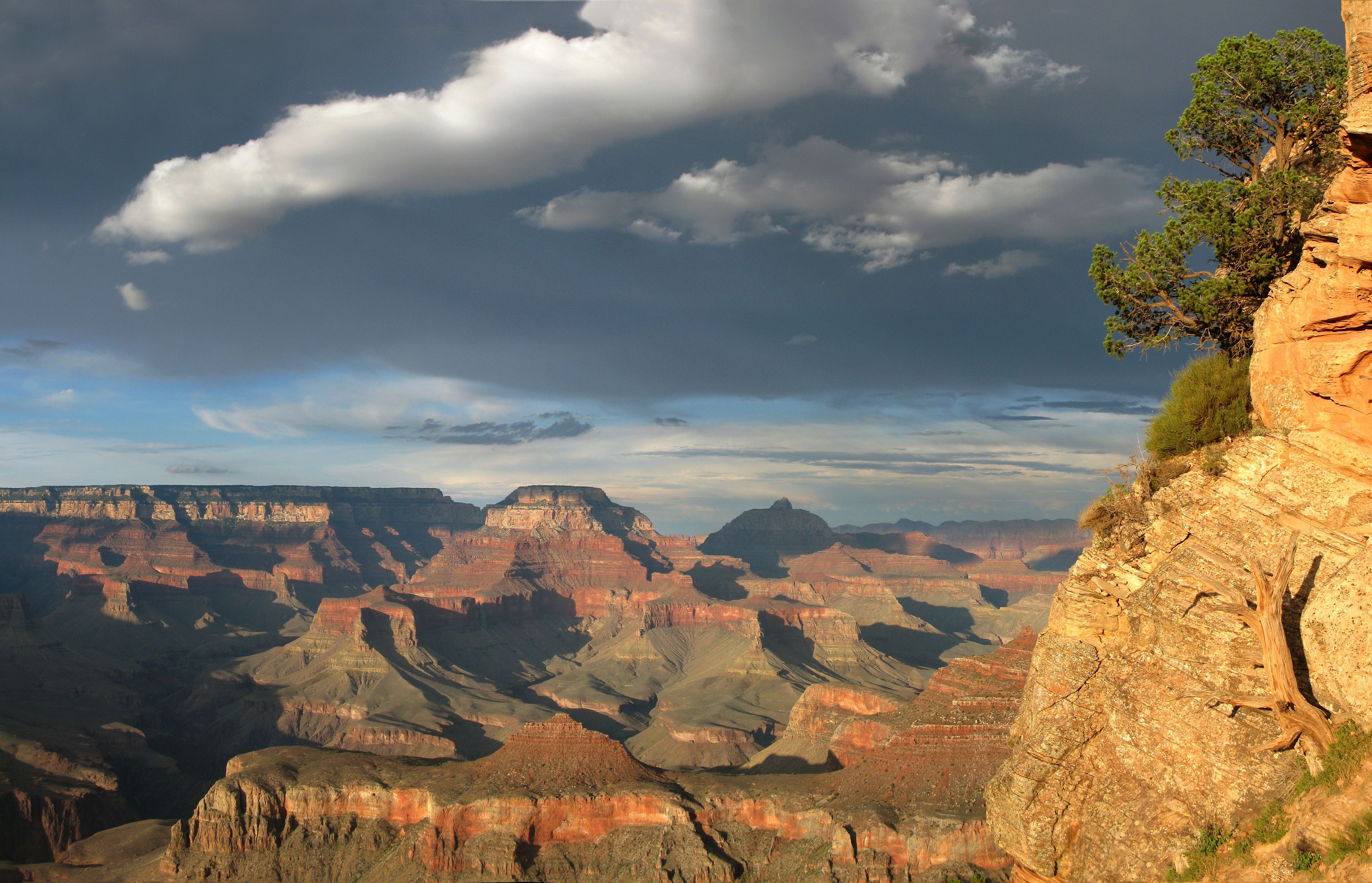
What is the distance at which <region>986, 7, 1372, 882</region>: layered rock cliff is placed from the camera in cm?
1803

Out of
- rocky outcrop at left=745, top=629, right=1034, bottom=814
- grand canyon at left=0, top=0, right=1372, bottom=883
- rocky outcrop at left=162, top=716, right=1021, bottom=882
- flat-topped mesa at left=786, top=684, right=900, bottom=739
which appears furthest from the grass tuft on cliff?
flat-topped mesa at left=786, top=684, right=900, bottom=739

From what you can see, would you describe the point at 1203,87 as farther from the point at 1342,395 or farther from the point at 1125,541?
the point at 1125,541

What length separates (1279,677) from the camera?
17312 millimetres

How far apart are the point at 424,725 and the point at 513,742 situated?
9292 centimetres

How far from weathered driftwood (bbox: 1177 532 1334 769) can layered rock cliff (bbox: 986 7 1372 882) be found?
0.58ft

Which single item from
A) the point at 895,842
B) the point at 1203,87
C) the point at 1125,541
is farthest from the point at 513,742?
the point at 1203,87

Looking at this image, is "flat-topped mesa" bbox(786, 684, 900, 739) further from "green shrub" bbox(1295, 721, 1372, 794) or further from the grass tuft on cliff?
"green shrub" bbox(1295, 721, 1372, 794)

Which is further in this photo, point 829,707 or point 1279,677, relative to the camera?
point 829,707

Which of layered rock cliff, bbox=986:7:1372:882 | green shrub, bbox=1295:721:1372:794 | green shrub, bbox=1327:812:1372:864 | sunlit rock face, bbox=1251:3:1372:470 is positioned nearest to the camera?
green shrub, bbox=1327:812:1372:864

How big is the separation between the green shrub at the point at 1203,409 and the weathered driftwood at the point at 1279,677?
590 cm

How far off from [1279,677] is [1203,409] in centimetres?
947

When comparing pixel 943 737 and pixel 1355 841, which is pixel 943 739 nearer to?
pixel 943 737

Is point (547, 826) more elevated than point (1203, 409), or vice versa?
point (1203, 409)

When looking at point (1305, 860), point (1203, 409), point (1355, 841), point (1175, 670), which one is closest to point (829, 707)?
point (1203, 409)
